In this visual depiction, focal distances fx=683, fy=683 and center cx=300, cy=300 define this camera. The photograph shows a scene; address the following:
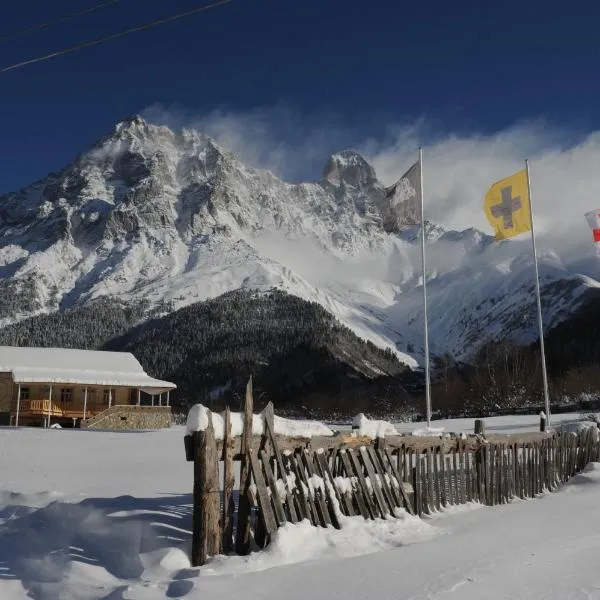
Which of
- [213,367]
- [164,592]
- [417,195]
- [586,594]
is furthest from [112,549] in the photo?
[213,367]

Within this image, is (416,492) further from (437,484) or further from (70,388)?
(70,388)

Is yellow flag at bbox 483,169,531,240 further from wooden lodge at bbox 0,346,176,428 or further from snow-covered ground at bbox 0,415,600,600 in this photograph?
wooden lodge at bbox 0,346,176,428

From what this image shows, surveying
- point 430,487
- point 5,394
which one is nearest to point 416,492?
point 430,487

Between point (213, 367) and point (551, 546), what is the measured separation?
138 m

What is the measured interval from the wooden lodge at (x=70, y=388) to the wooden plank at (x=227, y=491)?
117ft

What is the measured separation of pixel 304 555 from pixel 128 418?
122 ft

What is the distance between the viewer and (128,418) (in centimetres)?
4328

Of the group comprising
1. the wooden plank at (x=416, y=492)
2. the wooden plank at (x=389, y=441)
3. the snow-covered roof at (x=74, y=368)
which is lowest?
the wooden plank at (x=416, y=492)

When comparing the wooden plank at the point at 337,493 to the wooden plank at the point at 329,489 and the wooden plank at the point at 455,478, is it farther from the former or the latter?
the wooden plank at the point at 455,478

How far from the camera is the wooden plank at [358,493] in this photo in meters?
9.53

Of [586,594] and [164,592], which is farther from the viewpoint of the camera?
[164,592]

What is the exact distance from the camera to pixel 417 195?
22844 mm

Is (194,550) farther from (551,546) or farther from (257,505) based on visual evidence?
(551,546)

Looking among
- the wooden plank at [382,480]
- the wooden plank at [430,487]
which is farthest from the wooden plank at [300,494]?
the wooden plank at [430,487]
